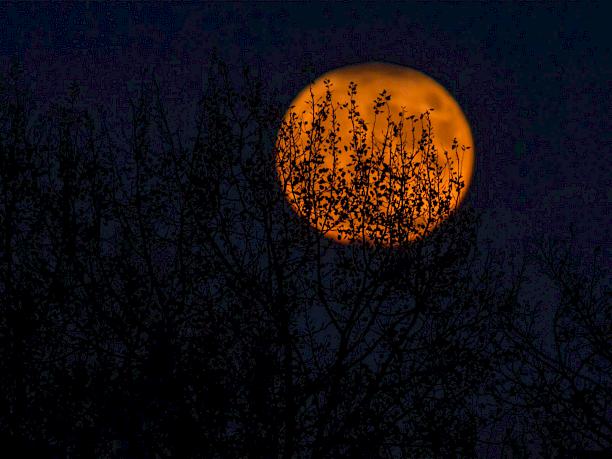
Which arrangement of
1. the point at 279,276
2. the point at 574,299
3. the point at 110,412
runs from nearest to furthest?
the point at 110,412 → the point at 279,276 → the point at 574,299

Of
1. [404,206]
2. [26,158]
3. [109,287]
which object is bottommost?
[109,287]

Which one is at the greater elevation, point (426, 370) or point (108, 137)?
point (108, 137)

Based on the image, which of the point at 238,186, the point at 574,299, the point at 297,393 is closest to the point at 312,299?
the point at 297,393

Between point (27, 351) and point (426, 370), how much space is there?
8551 mm

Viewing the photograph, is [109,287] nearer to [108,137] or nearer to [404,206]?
[108,137]

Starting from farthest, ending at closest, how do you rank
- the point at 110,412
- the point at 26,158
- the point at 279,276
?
the point at 26,158 → the point at 279,276 → the point at 110,412

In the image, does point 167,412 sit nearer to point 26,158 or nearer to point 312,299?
point 312,299

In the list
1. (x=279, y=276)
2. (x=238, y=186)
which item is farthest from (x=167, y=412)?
(x=238, y=186)

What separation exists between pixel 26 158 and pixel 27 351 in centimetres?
423

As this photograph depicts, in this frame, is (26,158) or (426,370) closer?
(426,370)

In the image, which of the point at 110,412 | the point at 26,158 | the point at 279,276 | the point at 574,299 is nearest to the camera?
the point at 110,412

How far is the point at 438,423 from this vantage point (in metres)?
15.1

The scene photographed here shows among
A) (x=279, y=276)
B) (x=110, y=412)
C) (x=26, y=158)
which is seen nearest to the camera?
(x=110, y=412)

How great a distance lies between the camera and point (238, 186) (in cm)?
1527
